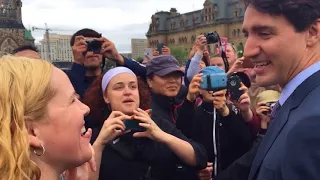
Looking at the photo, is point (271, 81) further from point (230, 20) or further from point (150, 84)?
point (230, 20)

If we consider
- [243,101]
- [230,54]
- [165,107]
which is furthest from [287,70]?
[230,54]

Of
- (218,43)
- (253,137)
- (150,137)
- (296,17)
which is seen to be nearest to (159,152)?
(150,137)

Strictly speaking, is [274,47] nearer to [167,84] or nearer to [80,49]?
[167,84]

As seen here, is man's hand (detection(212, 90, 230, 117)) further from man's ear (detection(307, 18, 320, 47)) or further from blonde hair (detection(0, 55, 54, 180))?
blonde hair (detection(0, 55, 54, 180))

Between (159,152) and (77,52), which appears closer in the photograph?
(159,152)

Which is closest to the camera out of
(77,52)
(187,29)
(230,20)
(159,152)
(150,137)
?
(150,137)

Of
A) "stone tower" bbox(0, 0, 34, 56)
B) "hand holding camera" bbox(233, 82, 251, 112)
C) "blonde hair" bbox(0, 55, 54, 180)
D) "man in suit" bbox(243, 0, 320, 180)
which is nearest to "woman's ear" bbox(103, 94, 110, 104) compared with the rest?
"hand holding camera" bbox(233, 82, 251, 112)

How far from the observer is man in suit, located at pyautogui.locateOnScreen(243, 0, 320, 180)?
1.79m

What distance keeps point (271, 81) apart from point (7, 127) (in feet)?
4.63

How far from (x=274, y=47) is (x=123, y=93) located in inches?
77.3

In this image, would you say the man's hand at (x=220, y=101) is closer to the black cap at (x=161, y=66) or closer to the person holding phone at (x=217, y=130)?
the person holding phone at (x=217, y=130)

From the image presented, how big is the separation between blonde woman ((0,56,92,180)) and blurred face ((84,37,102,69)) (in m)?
2.92

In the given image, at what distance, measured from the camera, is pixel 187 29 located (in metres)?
80.1

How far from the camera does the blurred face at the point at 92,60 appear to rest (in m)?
4.94
